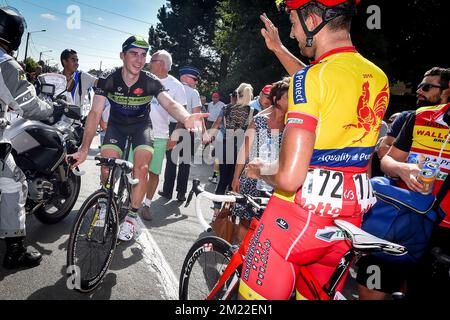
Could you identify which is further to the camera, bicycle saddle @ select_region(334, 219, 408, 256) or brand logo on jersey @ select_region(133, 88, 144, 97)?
brand logo on jersey @ select_region(133, 88, 144, 97)

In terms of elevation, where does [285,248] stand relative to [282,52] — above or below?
below

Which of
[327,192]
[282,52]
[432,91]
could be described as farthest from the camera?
[432,91]

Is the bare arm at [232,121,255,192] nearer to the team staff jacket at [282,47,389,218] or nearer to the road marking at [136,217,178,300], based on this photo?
the road marking at [136,217,178,300]

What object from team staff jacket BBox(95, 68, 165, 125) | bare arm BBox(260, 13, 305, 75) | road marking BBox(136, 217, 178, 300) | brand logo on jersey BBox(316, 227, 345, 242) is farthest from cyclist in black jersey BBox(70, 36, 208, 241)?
brand logo on jersey BBox(316, 227, 345, 242)

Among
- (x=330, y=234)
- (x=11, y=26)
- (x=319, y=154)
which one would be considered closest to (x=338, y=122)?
(x=319, y=154)

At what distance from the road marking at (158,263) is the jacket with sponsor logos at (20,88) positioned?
2024 mm

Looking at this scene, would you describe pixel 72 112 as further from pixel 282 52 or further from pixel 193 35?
pixel 193 35

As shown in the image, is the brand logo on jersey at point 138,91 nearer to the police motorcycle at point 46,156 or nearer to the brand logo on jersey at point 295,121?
the police motorcycle at point 46,156

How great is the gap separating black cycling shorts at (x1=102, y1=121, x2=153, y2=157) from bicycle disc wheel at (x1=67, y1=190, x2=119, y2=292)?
2.86 ft

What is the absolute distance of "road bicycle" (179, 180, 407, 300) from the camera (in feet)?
5.08

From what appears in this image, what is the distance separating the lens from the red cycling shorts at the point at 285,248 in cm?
161

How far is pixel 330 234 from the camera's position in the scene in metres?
1.63

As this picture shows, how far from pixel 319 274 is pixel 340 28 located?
141 centimetres

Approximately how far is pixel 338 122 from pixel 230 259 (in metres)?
1.33
